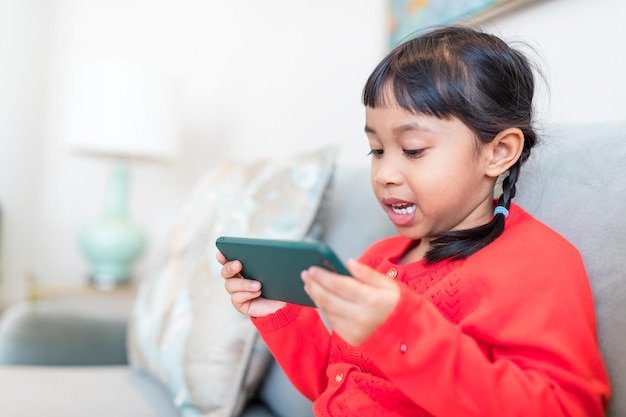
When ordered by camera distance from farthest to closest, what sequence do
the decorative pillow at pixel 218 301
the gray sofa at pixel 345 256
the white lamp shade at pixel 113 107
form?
the white lamp shade at pixel 113 107
the decorative pillow at pixel 218 301
the gray sofa at pixel 345 256

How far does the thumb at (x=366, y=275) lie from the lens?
0.57m

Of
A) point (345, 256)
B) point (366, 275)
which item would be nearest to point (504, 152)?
point (366, 275)

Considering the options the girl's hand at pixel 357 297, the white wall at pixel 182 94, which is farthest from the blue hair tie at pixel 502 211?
the white wall at pixel 182 94

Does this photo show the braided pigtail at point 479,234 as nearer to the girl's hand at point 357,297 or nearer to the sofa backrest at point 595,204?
the sofa backrest at point 595,204

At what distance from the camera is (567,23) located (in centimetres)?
107

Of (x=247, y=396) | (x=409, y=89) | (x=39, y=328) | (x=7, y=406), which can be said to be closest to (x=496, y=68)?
(x=409, y=89)

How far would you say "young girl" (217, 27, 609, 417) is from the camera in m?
0.58

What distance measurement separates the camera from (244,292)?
0.78 metres

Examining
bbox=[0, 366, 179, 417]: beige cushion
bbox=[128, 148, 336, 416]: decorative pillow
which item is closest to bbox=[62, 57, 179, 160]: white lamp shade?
bbox=[128, 148, 336, 416]: decorative pillow

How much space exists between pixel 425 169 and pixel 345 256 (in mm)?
454

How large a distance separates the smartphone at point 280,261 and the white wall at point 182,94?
1091mm

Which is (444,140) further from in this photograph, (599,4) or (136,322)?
(136,322)

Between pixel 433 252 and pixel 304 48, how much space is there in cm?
150

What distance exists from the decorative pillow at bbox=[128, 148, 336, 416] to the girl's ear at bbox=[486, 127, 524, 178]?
48 cm
